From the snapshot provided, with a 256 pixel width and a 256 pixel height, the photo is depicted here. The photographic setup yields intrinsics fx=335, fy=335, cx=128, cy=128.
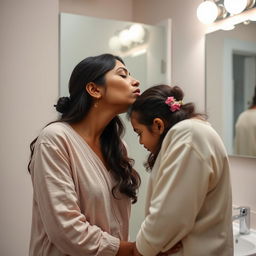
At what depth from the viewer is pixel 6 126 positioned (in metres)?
1.82

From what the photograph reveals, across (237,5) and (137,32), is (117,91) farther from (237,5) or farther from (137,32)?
(137,32)

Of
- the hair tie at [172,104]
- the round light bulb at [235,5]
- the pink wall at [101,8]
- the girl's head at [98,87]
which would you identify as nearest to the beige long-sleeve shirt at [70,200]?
the girl's head at [98,87]

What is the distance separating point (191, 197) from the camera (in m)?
0.86

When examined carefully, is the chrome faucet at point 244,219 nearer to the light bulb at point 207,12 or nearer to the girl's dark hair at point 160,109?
the girl's dark hair at point 160,109

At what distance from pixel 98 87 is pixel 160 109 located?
0.91 feet

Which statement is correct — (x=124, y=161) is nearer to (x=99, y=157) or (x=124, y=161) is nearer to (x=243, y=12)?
(x=99, y=157)

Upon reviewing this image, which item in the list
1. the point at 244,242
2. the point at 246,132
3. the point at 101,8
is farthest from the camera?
the point at 101,8

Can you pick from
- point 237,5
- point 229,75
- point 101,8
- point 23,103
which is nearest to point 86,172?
point 23,103

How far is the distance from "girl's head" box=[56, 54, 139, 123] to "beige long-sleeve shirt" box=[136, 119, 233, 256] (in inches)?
13.7

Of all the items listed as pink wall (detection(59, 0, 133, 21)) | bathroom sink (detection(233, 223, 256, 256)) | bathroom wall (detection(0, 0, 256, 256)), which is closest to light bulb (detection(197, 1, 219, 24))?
bathroom wall (detection(0, 0, 256, 256))

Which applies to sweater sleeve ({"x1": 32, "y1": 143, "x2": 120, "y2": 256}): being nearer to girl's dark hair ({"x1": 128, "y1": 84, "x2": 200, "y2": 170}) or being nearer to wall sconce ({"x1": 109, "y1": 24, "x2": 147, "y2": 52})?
girl's dark hair ({"x1": 128, "y1": 84, "x2": 200, "y2": 170})

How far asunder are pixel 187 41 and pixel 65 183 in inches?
57.9

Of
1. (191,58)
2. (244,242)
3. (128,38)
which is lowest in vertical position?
(244,242)

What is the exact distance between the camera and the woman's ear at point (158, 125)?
106 cm
